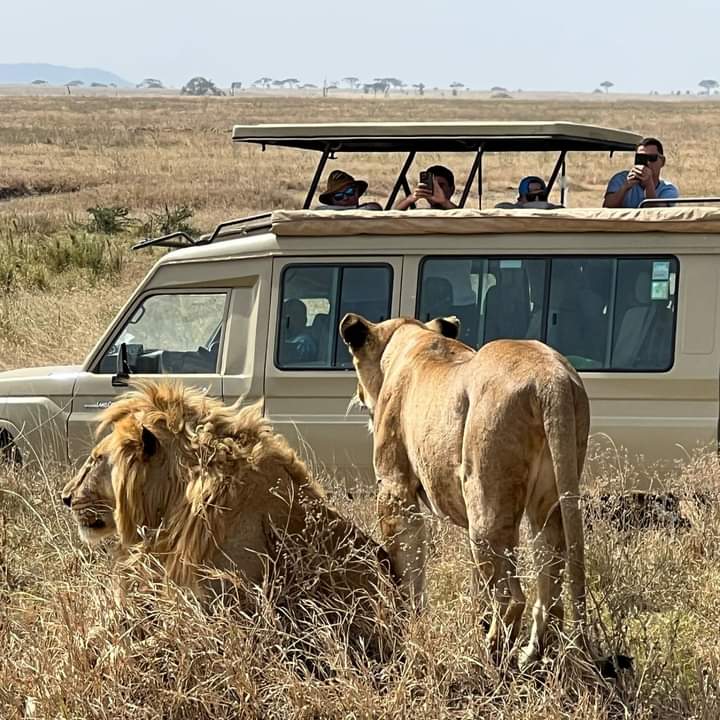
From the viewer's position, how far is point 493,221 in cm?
661

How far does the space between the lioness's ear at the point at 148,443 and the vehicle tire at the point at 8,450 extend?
2.85 m

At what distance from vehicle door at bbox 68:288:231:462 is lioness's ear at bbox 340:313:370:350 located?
1.94 metres

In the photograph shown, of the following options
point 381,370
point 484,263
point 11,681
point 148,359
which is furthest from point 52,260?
point 11,681

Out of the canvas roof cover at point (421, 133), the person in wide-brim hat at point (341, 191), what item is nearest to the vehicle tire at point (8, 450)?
the canvas roof cover at point (421, 133)

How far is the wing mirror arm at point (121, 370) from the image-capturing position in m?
6.95

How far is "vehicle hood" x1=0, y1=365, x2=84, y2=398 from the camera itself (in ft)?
23.5

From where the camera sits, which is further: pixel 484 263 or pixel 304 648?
pixel 484 263

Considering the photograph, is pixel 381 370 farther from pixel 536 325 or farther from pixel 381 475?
pixel 536 325

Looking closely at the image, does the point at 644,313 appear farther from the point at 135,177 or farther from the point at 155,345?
the point at 135,177

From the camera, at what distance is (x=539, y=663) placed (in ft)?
12.8

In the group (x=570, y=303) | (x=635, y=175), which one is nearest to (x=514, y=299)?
(x=570, y=303)

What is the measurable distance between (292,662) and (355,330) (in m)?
1.81

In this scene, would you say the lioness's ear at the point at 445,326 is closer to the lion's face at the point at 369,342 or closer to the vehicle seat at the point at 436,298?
the lion's face at the point at 369,342

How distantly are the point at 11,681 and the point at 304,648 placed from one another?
93 centimetres
